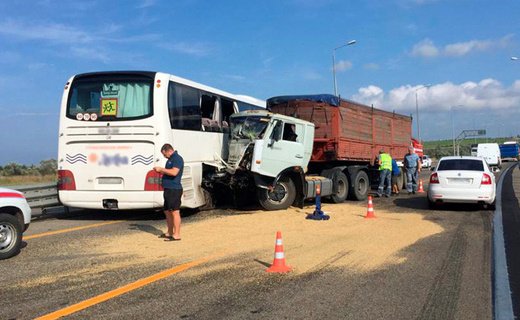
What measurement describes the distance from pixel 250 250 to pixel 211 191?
5.19 metres

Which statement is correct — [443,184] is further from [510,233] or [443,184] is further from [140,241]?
[140,241]

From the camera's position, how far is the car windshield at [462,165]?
13320mm

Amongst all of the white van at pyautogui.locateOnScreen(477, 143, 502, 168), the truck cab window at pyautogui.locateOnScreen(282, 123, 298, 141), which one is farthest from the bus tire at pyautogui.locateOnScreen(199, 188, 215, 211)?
the white van at pyautogui.locateOnScreen(477, 143, 502, 168)

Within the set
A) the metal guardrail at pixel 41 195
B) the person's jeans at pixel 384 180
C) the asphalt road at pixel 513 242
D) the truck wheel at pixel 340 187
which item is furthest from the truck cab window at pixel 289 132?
the metal guardrail at pixel 41 195

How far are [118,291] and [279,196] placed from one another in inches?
315

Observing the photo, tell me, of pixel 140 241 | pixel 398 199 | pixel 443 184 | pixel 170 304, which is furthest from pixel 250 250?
pixel 398 199

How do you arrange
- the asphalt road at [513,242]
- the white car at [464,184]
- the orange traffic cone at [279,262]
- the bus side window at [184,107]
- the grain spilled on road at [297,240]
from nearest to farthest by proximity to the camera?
the asphalt road at [513,242] → the orange traffic cone at [279,262] → the grain spilled on road at [297,240] → the bus side window at [184,107] → the white car at [464,184]

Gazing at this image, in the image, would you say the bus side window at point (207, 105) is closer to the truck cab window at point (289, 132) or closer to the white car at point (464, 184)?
the truck cab window at point (289, 132)

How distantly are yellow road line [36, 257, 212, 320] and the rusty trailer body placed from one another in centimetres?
850

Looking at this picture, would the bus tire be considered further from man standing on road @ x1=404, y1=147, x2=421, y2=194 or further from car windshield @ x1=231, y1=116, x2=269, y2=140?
man standing on road @ x1=404, y1=147, x2=421, y2=194

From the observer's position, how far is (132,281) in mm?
6055

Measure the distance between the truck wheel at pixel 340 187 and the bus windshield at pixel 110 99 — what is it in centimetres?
684

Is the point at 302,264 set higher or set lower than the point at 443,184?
lower

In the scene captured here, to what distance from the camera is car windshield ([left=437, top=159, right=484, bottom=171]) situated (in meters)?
13.3
